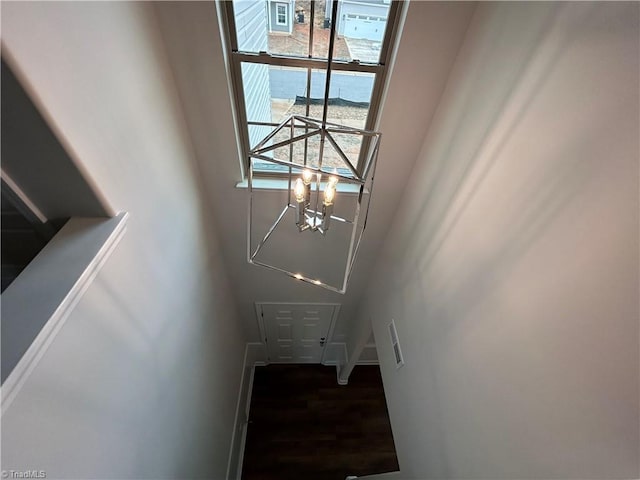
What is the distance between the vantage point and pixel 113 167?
96cm

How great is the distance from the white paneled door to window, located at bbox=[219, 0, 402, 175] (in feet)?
6.89

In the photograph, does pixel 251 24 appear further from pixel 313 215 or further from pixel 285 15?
pixel 313 215

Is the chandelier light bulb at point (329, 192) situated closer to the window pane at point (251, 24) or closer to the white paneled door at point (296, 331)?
the window pane at point (251, 24)

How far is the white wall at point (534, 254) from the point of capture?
0.70m

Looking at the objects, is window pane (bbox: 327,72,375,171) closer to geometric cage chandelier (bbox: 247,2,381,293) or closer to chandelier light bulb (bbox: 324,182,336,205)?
geometric cage chandelier (bbox: 247,2,381,293)

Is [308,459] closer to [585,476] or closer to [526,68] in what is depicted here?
[585,476]

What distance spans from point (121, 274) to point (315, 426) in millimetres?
Result: 3460

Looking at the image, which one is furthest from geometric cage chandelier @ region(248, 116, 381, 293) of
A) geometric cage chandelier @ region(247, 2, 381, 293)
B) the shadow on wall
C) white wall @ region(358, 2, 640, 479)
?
white wall @ region(358, 2, 640, 479)

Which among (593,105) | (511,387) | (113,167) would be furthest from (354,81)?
(511,387)

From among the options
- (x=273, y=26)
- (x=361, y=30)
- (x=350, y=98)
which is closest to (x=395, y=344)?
(x=350, y=98)

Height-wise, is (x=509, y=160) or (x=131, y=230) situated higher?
(x=509, y=160)

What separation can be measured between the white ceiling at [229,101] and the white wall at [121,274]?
0.39 feet

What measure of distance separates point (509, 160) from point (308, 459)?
3748 mm

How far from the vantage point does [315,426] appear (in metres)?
3.56
